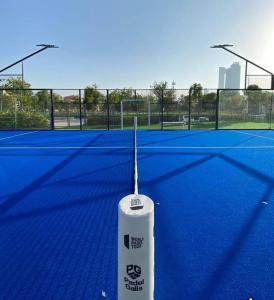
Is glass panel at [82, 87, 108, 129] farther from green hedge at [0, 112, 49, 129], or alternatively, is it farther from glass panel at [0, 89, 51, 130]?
green hedge at [0, 112, 49, 129]

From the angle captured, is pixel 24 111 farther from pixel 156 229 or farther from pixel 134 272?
pixel 134 272

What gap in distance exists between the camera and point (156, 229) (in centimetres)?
461

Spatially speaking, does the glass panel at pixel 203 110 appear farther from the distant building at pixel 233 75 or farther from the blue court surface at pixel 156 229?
the blue court surface at pixel 156 229

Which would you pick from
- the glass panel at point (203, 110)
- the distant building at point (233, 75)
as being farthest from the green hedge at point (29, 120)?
the distant building at point (233, 75)

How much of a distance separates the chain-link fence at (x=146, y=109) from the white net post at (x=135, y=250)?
22863mm

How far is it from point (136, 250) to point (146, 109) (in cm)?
2544

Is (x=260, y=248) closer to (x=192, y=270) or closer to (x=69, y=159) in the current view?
(x=192, y=270)

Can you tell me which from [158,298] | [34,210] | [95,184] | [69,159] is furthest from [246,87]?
[158,298]

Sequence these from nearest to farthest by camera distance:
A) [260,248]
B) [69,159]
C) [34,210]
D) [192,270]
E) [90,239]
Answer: [192,270] < [260,248] < [90,239] < [34,210] < [69,159]

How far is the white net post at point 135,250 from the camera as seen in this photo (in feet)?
6.14

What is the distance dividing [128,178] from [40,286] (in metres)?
4.87

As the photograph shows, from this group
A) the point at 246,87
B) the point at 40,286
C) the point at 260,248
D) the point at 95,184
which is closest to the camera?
the point at 40,286

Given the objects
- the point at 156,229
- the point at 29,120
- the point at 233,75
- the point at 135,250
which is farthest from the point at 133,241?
the point at 233,75

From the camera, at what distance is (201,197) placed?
6.26m
